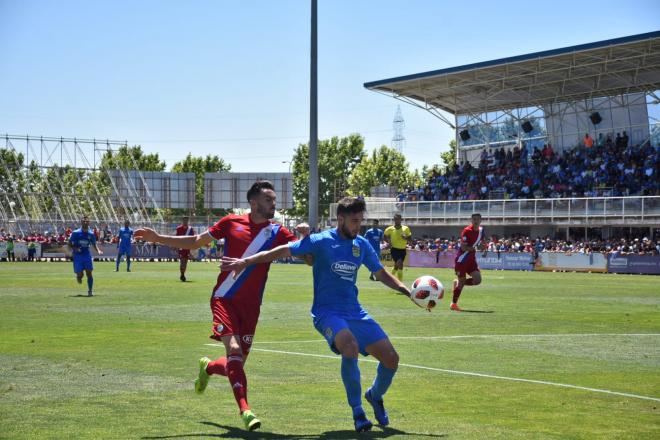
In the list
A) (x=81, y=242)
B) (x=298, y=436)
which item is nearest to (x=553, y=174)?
(x=81, y=242)

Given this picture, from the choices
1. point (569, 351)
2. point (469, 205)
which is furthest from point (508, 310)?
point (469, 205)

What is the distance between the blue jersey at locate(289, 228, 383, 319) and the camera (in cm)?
890

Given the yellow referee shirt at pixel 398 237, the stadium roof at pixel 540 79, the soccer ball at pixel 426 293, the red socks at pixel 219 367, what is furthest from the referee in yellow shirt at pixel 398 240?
the stadium roof at pixel 540 79

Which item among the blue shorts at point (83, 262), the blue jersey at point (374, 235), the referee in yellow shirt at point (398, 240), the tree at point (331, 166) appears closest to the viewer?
the blue shorts at point (83, 262)

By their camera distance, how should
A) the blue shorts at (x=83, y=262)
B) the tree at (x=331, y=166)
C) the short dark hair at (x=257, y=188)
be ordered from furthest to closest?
1. the tree at (x=331, y=166)
2. the blue shorts at (x=83, y=262)
3. the short dark hair at (x=257, y=188)

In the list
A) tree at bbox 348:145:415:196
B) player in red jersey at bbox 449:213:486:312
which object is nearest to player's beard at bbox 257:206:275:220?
player in red jersey at bbox 449:213:486:312

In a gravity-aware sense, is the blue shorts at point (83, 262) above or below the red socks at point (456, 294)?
above

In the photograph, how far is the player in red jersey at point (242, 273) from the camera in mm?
9141

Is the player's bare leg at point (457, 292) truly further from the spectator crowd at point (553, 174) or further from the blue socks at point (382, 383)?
the spectator crowd at point (553, 174)

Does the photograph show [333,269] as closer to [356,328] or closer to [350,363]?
[356,328]

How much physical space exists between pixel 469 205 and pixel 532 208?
5346 millimetres

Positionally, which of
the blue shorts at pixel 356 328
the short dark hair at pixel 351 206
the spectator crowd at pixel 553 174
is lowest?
the blue shorts at pixel 356 328

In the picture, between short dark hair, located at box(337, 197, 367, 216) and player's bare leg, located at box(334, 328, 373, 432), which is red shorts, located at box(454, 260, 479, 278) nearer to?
short dark hair, located at box(337, 197, 367, 216)

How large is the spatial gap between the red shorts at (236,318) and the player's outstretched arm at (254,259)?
0.46 meters
